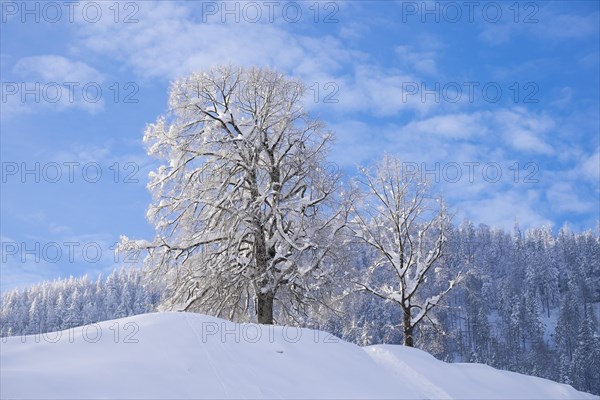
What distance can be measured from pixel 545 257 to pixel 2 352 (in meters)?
162

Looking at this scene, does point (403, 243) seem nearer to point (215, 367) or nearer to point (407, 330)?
point (407, 330)

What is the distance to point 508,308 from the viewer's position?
13288 centimetres

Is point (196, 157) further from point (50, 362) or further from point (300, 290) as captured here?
point (50, 362)

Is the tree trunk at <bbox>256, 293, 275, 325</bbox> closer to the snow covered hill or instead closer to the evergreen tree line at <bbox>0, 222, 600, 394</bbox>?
the snow covered hill

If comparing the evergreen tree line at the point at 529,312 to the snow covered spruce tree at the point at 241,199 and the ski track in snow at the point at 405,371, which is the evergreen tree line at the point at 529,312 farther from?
the ski track in snow at the point at 405,371

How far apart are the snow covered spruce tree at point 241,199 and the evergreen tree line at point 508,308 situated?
59.7 m

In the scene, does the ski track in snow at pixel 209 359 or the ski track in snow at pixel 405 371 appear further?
the ski track in snow at pixel 405 371

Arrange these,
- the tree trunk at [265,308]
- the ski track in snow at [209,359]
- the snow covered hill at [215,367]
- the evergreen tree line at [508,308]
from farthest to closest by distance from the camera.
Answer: the evergreen tree line at [508,308]
the tree trunk at [265,308]
the ski track in snow at [209,359]
the snow covered hill at [215,367]

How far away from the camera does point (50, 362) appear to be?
875cm

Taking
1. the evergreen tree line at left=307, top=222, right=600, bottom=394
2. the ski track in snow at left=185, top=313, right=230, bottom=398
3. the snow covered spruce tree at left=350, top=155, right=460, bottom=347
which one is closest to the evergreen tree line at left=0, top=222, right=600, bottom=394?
the evergreen tree line at left=307, top=222, right=600, bottom=394

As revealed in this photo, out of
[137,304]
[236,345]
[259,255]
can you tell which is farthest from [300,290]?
[137,304]

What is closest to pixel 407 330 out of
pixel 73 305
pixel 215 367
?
pixel 215 367

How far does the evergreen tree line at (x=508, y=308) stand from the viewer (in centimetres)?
10338

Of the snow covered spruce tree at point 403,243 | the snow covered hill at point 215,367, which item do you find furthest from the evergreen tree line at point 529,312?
the snow covered hill at point 215,367
